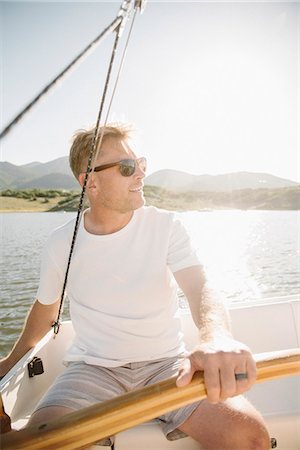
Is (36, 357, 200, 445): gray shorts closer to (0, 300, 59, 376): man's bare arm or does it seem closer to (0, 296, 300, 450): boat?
(0, 296, 300, 450): boat

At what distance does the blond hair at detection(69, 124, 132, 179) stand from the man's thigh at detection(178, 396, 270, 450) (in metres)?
1.56

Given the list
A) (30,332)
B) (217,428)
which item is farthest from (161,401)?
(30,332)

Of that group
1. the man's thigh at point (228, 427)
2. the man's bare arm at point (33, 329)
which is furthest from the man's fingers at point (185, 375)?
the man's bare arm at point (33, 329)

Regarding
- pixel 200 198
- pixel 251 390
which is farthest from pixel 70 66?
pixel 200 198

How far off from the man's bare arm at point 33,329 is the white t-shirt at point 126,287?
0.16 metres

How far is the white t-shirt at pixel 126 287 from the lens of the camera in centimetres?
197

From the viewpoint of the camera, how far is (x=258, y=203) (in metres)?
83.8

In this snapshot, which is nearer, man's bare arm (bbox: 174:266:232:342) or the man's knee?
man's bare arm (bbox: 174:266:232:342)

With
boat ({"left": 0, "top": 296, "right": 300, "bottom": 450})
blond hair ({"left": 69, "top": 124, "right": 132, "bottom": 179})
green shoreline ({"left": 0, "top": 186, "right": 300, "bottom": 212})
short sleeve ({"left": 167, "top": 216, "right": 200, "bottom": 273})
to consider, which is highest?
green shoreline ({"left": 0, "top": 186, "right": 300, "bottom": 212})

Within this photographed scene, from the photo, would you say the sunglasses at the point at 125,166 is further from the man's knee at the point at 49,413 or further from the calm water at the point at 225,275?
the calm water at the point at 225,275

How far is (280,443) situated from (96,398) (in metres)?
0.87

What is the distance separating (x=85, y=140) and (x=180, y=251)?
3.26 feet

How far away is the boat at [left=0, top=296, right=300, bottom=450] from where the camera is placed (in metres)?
1.69

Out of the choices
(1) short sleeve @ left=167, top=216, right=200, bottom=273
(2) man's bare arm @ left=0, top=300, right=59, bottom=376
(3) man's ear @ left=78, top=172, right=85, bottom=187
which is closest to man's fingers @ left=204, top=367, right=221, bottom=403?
(1) short sleeve @ left=167, top=216, right=200, bottom=273
